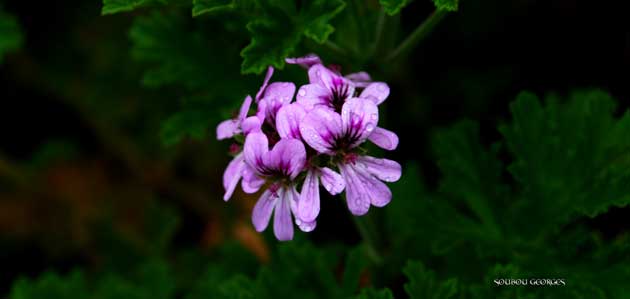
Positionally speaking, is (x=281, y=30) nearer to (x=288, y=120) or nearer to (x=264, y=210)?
(x=288, y=120)

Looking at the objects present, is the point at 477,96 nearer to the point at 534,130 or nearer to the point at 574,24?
the point at 574,24

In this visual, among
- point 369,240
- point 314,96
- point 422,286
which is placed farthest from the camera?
point 369,240

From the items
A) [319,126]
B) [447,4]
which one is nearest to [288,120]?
[319,126]

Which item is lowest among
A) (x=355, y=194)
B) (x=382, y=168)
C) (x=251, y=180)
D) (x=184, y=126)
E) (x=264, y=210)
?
(x=184, y=126)

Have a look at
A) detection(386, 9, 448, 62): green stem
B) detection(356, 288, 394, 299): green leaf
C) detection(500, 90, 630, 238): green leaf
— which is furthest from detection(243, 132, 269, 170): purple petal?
detection(500, 90, 630, 238): green leaf

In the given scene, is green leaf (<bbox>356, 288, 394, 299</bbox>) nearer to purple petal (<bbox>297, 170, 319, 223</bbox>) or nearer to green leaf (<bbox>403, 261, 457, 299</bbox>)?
green leaf (<bbox>403, 261, 457, 299</bbox>)

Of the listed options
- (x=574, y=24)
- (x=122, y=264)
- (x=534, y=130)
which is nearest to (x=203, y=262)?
(x=122, y=264)

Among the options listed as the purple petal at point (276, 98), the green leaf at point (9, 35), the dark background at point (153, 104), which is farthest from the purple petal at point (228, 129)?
the dark background at point (153, 104)
